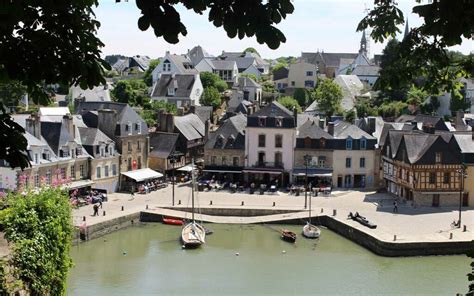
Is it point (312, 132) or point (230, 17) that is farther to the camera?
point (312, 132)

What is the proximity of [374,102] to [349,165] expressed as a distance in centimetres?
2319

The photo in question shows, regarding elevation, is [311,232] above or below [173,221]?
below

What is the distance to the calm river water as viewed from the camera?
2516 cm

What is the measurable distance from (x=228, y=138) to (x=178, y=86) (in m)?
21.2

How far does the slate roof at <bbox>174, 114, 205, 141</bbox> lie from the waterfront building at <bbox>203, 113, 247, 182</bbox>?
3.20 metres

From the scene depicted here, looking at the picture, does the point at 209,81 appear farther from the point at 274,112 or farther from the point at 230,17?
the point at 230,17

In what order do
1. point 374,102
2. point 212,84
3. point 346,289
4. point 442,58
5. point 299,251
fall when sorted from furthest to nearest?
point 212,84 < point 374,102 < point 299,251 < point 346,289 < point 442,58

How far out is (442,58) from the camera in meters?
9.05

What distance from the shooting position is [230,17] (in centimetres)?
607

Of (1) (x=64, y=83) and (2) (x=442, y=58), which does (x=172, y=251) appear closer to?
(2) (x=442, y=58)

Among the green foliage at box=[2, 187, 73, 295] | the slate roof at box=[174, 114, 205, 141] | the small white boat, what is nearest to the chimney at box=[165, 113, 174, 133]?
the slate roof at box=[174, 114, 205, 141]

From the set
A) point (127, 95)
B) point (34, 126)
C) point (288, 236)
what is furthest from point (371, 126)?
point (127, 95)

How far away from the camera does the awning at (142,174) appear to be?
40719 millimetres

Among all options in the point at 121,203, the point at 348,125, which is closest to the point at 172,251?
the point at 121,203
